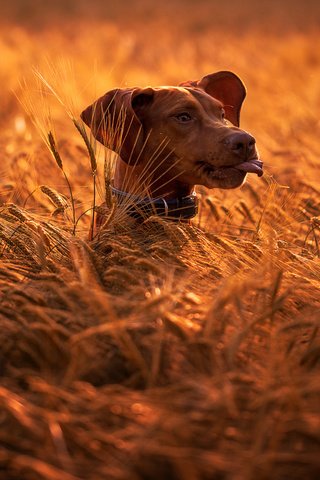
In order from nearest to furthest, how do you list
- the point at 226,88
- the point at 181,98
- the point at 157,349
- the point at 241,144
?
1. the point at 157,349
2. the point at 241,144
3. the point at 181,98
4. the point at 226,88

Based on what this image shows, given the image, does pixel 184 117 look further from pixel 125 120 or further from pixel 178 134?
pixel 125 120

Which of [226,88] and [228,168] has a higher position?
[226,88]

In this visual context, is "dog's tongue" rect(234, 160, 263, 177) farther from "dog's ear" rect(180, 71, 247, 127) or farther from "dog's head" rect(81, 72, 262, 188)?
"dog's ear" rect(180, 71, 247, 127)

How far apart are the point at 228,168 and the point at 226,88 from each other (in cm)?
89

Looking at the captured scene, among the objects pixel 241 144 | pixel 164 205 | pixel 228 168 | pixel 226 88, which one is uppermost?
pixel 226 88

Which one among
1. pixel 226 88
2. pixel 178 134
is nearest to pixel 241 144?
pixel 178 134

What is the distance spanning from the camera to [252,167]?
12.1 ft

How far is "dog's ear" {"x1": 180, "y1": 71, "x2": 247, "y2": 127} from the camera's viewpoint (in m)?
4.46

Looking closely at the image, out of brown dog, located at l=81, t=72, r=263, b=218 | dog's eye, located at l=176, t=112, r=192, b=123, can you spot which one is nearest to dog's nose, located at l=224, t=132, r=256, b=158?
brown dog, located at l=81, t=72, r=263, b=218

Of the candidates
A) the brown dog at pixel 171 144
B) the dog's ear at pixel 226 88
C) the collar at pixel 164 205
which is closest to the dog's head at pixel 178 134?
the brown dog at pixel 171 144

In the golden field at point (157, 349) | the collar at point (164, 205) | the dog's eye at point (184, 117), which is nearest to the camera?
the golden field at point (157, 349)

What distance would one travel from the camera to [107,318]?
259 cm

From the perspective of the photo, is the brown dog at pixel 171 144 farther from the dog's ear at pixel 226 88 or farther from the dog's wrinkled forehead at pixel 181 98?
the dog's ear at pixel 226 88

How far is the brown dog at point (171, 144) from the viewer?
12.3ft
